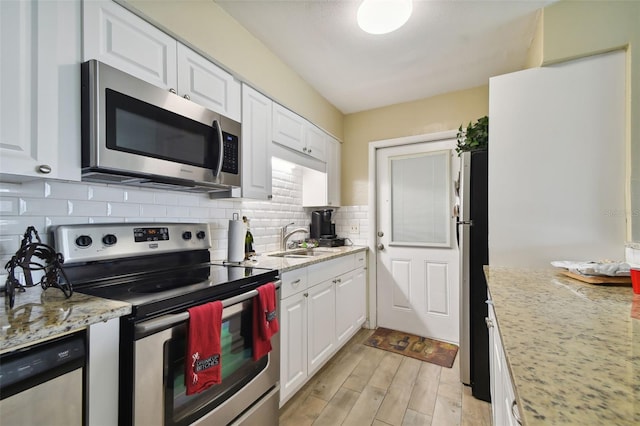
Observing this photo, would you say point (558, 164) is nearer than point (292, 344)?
Yes

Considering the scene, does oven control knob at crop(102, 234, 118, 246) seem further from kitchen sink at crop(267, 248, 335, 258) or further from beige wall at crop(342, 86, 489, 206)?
beige wall at crop(342, 86, 489, 206)

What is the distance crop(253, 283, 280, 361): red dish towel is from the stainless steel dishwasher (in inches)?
27.0

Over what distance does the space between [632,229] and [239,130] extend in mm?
2186

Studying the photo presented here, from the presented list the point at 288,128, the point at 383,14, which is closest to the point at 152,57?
the point at 288,128

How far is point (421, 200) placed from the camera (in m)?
2.95

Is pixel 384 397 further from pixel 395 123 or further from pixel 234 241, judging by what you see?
pixel 395 123

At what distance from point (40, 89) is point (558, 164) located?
95.4 inches

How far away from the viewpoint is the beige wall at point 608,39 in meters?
1.42

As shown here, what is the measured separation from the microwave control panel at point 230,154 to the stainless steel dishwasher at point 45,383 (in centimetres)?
106

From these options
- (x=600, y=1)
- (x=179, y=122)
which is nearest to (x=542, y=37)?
(x=600, y=1)

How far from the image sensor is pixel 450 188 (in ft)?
9.17

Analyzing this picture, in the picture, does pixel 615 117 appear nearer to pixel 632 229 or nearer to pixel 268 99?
pixel 632 229

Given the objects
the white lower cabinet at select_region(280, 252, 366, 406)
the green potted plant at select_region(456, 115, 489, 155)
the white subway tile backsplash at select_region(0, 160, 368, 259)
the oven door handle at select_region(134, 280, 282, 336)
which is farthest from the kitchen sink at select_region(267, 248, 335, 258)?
the green potted plant at select_region(456, 115, 489, 155)

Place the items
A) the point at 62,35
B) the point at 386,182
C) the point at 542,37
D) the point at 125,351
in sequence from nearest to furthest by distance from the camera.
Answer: the point at 125,351 < the point at 62,35 < the point at 542,37 < the point at 386,182
